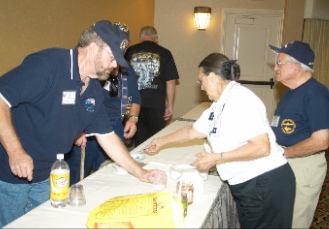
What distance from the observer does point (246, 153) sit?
171cm

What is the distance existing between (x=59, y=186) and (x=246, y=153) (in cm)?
88

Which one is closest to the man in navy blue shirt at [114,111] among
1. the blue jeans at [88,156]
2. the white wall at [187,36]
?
the blue jeans at [88,156]

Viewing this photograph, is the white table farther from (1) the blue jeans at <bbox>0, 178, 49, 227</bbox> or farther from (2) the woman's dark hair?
(2) the woman's dark hair

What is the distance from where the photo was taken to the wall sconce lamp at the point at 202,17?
20.4 feet

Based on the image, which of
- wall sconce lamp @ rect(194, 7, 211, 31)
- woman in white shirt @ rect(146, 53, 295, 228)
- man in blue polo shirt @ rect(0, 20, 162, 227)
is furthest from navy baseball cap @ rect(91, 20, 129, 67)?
wall sconce lamp @ rect(194, 7, 211, 31)

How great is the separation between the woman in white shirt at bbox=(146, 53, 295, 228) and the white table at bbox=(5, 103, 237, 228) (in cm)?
18

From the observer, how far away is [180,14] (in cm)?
652

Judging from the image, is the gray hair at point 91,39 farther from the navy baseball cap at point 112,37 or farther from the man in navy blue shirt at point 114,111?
the man in navy blue shirt at point 114,111

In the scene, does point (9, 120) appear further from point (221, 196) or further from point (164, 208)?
point (221, 196)

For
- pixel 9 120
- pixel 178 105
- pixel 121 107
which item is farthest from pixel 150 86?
pixel 9 120

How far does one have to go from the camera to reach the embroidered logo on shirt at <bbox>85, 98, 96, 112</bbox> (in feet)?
6.27

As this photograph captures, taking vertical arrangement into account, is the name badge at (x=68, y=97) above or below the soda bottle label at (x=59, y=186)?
above

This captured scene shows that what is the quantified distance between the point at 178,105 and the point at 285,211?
4935 mm

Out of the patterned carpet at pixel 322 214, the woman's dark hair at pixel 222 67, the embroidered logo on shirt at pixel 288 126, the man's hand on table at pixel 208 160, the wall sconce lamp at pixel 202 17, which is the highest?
Result: the wall sconce lamp at pixel 202 17
